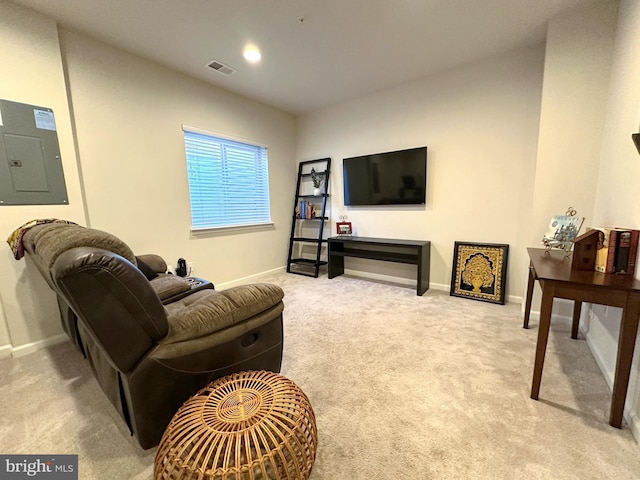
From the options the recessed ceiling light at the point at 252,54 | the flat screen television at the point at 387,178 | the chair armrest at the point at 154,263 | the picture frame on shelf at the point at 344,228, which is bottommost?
the chair armrest at the point at 154,263

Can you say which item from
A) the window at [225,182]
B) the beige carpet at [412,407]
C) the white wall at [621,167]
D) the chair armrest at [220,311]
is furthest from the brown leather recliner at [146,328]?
the window at [225,182]

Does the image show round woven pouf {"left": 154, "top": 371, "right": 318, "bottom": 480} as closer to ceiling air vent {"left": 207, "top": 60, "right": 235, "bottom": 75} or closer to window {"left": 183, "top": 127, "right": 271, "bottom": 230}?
window {"left": 183, "top": 127, "right": 271, "bottom": 230}

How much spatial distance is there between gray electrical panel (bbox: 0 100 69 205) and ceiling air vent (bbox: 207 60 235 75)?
146 cm

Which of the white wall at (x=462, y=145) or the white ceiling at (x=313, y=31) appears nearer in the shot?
the white ceiling at (x=313, y=31)

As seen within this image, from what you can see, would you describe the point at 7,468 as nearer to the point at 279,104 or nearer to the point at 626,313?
the point at 626,313

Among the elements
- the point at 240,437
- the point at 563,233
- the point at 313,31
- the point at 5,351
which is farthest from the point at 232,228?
the point at 563,233

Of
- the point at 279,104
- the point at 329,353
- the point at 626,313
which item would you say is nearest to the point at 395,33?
the point at 279,104

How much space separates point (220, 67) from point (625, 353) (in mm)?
3793

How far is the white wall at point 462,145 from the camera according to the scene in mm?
2713

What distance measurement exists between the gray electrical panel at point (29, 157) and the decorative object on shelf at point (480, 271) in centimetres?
393

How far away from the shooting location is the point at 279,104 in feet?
12.9

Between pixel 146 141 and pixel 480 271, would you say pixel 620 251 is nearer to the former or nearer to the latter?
pixel 480 271

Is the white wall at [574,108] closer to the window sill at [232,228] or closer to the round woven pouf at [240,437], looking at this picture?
the round woven pouf at [240,437]

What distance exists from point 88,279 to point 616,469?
2135 mm
